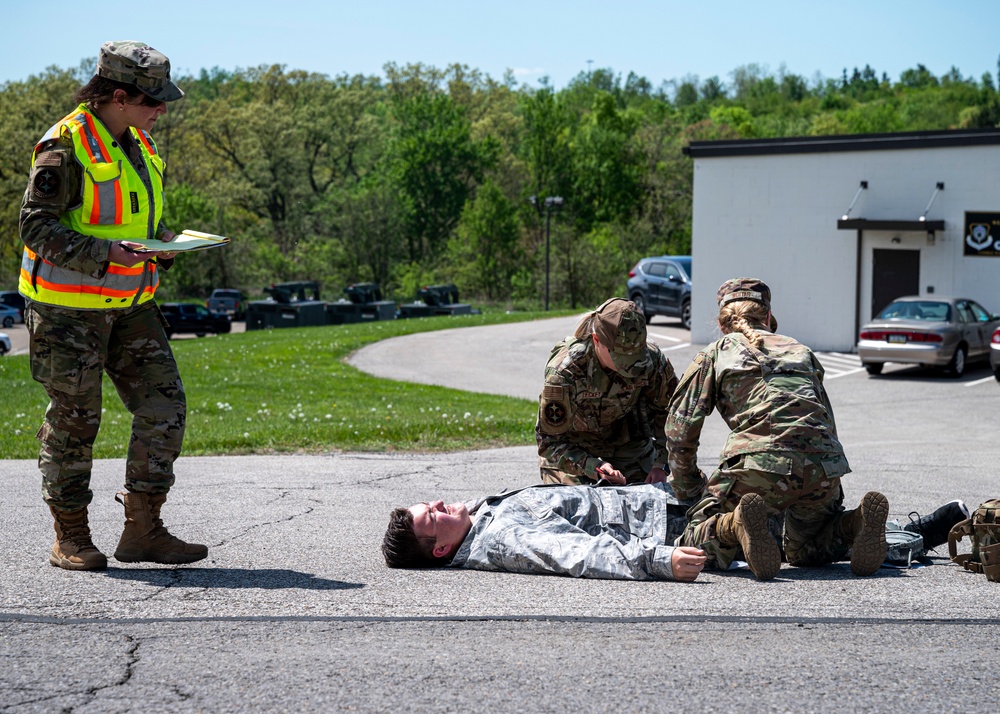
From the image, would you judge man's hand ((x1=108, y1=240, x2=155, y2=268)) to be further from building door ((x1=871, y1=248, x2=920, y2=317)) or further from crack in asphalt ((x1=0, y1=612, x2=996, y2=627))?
building door ((x1=871, y1=248, x2=920, y2=317))

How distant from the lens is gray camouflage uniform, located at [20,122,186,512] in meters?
4.90

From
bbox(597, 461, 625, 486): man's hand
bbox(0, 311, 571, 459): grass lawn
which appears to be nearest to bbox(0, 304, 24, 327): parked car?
bbox(0, 311, 571, 459): grass lawn

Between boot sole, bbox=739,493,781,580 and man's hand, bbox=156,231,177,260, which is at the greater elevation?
man's hand, bbox=156,231,177,260

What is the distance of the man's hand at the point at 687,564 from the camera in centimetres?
511

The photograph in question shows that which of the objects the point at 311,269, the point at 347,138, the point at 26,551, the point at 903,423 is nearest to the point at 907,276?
the point at 903,423

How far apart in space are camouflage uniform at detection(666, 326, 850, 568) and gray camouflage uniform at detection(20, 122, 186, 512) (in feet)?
8.09

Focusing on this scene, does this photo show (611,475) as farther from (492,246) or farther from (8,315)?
(492,246)

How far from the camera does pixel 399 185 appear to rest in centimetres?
8719

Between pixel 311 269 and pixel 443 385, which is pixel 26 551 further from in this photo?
pixel 311 269

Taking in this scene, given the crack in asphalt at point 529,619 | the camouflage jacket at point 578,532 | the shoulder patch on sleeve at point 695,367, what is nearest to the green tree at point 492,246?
the camouflage jacket at point 578,532

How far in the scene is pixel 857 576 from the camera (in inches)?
207

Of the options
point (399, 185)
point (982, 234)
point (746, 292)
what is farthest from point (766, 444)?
point (399, 185)

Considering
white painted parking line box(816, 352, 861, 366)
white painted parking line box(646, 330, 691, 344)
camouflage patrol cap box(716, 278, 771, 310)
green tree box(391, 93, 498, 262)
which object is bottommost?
white painted parking line box(816, 352, 861, 366)

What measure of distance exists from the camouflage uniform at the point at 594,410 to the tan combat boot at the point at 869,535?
4.68ft
